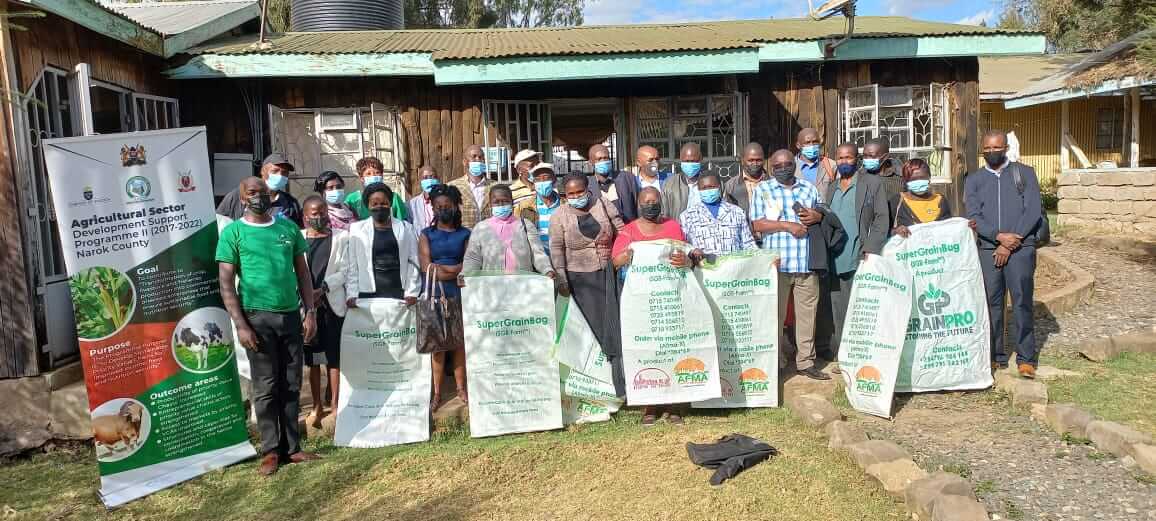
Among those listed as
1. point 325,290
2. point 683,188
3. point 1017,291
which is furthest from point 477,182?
point 1017,291

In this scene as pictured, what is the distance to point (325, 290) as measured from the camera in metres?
5.18

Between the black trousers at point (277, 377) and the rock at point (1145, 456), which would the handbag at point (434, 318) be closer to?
the black trousers at point (277, 377)

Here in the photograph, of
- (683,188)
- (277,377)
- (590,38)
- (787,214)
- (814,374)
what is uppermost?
(590,38)

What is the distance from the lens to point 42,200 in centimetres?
550

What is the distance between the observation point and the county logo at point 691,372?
16.8 feet

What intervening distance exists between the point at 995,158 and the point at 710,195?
229 centimetres

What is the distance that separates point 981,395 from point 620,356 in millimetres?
2648

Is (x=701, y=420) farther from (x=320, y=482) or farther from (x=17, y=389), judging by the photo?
(x=17, y=389)

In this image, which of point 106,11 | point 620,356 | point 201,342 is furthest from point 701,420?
point 106,11

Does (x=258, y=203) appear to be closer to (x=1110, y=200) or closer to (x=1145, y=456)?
(x=1145, y=456)

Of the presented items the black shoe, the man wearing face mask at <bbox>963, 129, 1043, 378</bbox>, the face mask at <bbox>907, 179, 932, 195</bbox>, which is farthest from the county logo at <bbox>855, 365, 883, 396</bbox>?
the face mask at <bbox>907, 179, 932, 195</bbox>

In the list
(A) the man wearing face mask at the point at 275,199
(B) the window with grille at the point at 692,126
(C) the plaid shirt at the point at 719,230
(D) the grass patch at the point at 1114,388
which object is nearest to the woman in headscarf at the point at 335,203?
(A) the man wearing face mask at the point at 275,199

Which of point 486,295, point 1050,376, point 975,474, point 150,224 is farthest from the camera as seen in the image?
point 1050,376

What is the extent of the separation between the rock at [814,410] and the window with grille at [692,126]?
177 inches
